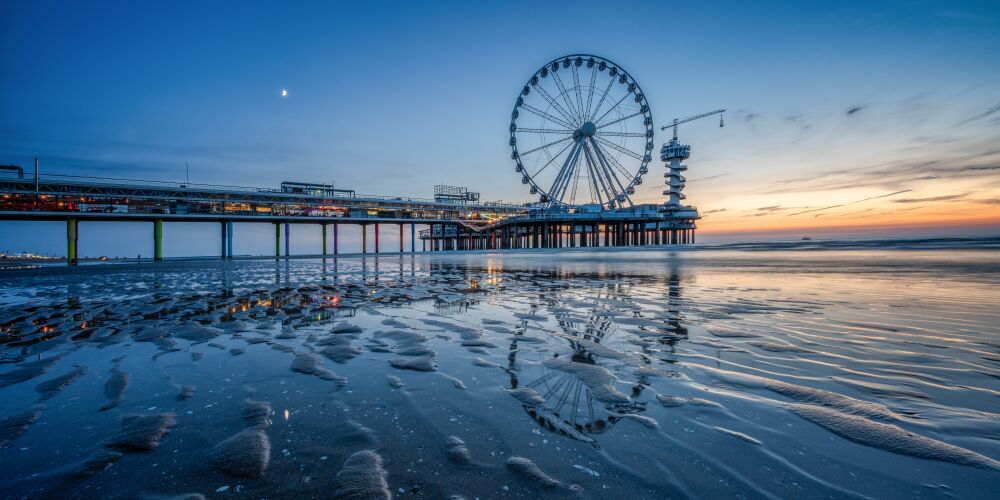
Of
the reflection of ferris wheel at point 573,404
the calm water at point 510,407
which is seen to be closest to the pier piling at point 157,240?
the calm water at point 510,407

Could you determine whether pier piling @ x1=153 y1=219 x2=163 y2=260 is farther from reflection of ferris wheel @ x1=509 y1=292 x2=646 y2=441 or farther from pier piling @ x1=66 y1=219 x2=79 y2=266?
reflection of ferris wheel @ x1=509 y1=292 x2=646 y2=441

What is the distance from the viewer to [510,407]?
249cm

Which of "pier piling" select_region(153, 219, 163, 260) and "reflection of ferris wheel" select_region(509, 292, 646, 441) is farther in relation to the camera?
"pier piling" select_region(153, 219, 163, 260)

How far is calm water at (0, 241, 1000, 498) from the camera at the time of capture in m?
1.66

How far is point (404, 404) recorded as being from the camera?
2566 millimetres

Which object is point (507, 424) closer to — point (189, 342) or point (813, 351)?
point (813, 351)

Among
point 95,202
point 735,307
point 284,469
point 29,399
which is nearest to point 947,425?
point 284,469

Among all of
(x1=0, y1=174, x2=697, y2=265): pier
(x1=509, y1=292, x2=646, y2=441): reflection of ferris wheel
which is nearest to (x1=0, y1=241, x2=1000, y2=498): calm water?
(x1=509, y1=292, x2=646, y2=441): reflection of ferris wheel

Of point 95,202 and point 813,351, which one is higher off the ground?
point 95,202

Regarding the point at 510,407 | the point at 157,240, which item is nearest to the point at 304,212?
the point at 157,240

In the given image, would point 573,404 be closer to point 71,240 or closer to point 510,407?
point 510,407

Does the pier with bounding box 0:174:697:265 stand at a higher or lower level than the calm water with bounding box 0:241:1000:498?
higher

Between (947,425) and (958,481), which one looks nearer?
(958,481)

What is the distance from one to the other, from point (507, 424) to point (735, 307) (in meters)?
5.48
